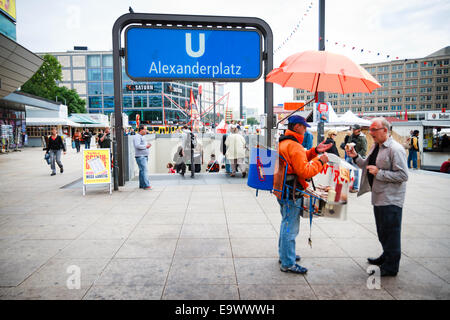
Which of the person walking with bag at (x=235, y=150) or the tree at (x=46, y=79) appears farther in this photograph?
the tree at (x=46, y=79)

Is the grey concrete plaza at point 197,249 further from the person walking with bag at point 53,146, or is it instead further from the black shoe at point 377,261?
the person walking with bag at point 53,146

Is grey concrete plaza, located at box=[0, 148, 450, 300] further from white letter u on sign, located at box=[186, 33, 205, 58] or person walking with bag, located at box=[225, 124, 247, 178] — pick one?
white letter u on sign, located at box=[186, 33, 205, 58]

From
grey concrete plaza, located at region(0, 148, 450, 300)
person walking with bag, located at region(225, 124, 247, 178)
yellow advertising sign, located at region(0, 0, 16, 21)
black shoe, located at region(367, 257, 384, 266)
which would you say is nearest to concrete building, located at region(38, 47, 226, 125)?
yellow advertising sign, located at region(0, 0, 16, 21)

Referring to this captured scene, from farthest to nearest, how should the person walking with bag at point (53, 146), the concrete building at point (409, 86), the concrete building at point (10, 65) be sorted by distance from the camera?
the concrete building at point (409, 86) → the concrete building at point (10, 65) → the person walking with bag at point (53, 146)

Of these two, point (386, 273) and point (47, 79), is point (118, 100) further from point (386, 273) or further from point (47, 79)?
point (47, 79)

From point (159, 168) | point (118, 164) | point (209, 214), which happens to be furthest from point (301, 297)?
point (159, 168)

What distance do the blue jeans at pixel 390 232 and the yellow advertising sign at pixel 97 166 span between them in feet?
22.4

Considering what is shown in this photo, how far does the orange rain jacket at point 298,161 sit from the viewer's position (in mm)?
3139

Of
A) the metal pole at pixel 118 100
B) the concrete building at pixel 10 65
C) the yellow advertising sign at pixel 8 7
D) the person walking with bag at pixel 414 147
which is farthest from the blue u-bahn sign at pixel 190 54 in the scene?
the yellow advertising sign at pixel 8 7

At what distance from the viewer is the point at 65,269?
3666mm

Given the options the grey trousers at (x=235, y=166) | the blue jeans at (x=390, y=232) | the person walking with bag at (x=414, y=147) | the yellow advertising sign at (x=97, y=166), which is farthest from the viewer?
the person walking with bag at (x=414, y=147)

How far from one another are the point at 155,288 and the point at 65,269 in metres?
1.27

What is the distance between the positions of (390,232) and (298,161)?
1.41m

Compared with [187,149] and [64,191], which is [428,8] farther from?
[64,191]
